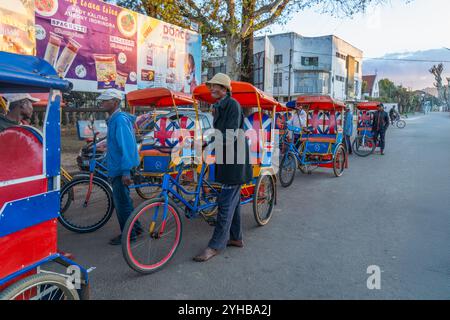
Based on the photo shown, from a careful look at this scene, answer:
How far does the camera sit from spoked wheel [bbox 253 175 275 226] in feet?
16.8

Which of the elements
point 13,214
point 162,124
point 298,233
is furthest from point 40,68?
point 162,124

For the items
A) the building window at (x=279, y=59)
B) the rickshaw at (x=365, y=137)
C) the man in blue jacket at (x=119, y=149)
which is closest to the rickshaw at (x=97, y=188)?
the man in blue jacket at (x=119, y=149)

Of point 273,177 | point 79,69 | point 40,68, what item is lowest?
point 273,177

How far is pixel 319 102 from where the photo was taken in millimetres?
9125

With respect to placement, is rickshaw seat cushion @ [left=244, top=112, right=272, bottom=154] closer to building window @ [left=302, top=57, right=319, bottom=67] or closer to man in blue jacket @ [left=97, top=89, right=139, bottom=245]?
Result: man in blue jacket @ [left=97, top=89, right=139, bottom=245]

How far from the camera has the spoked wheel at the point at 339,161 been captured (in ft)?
29.5

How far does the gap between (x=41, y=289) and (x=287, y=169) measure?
6.33 m

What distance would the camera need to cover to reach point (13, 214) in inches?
88.7

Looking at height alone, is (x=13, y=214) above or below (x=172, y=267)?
above

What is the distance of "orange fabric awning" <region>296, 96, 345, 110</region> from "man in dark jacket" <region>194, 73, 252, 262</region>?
5385mm

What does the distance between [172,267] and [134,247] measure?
449 millimetres

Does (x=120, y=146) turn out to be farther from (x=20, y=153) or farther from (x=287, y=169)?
(x=287, y=169)
